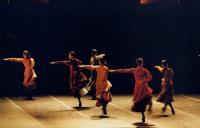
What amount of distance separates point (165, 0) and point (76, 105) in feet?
38.1

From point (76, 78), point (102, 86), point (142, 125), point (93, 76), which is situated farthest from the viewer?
point (93, 76)

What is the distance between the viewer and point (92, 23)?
98.6 ft

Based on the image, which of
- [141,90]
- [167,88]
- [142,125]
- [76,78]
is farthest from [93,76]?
[142,125]

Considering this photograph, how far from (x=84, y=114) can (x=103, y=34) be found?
12.0 metres

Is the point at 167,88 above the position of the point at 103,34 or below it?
below

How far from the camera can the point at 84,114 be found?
18906 millimetres

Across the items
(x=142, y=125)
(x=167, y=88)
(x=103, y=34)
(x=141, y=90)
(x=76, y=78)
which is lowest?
(x=142, y=125)

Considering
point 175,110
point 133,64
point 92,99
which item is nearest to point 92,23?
point 133,64

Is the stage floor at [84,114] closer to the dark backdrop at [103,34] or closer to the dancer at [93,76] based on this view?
the dancer at [93,76]

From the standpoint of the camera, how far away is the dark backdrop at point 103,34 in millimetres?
29453

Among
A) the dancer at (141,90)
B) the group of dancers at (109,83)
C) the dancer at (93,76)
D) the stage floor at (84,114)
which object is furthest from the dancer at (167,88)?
the dancer at (93,76)

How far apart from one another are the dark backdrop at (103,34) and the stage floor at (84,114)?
20.5 feet

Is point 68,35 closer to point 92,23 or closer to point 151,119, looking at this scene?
point 92,23

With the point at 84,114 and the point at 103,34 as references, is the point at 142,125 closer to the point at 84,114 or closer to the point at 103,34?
the point at 84,114
